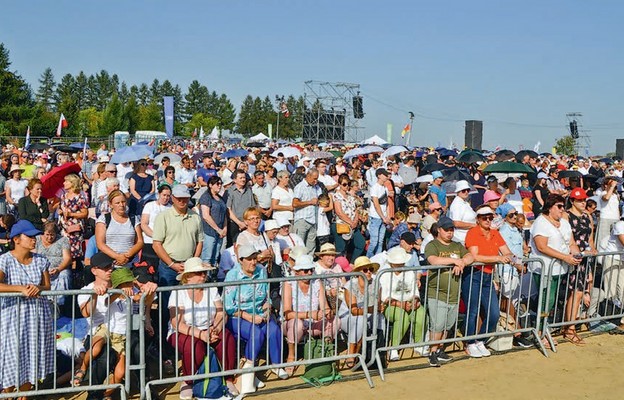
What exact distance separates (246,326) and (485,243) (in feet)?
9.66

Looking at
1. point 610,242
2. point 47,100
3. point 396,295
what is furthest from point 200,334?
point 47,100

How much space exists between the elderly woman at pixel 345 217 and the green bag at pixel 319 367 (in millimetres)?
4092

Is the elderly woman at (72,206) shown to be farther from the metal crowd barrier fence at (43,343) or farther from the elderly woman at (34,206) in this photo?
the metal crowd barrier fence at (43,343)

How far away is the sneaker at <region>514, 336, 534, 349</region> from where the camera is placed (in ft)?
24.8

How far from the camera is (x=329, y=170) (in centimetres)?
1661

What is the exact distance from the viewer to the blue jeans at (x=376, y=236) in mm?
10898

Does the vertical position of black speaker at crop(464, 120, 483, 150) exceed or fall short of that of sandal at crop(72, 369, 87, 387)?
it exceeds it

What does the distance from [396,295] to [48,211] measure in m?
5.80

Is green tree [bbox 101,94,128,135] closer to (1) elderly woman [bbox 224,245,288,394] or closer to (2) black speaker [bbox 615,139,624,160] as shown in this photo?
(2) black speaker [bbox 615,139,624,160]

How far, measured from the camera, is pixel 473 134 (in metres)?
26.0

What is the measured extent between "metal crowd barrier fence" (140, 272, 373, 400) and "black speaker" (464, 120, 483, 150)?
20.3 metres

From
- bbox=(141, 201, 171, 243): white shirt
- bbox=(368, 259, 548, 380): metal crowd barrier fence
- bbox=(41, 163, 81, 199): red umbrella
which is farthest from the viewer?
bbox=(41, 163, 81, 199): red umbrella

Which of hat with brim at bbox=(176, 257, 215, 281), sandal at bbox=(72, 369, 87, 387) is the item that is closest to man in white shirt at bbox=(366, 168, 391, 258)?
hat with brim at bbox=(176, 257, 215, 281)

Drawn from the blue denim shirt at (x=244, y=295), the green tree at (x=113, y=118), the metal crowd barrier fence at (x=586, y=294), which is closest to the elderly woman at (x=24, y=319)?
the blue denim shirt at (x=244, y=295)
